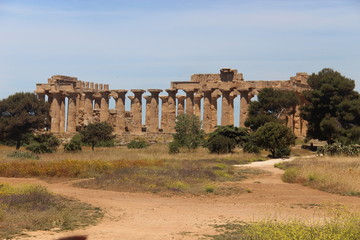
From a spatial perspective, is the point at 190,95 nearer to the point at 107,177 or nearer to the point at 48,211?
the point at 107,177

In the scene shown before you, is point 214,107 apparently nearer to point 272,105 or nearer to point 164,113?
point 164,113

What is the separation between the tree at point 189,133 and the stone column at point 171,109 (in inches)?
481

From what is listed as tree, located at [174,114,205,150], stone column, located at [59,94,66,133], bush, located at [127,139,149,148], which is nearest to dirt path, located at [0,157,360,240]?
tree, located at [174,114,205,150]

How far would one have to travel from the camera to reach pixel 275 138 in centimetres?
4178

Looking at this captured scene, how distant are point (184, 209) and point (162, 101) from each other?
53184 mm

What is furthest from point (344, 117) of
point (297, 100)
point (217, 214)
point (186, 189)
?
point (217, 214)

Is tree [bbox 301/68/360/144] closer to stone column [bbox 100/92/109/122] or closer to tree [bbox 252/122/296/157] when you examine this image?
tree [bbox 252/122/296/157]

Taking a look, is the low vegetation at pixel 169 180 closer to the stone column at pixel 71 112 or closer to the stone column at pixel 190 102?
the stone column at pixel 190 102

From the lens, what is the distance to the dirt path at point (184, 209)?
13250mm

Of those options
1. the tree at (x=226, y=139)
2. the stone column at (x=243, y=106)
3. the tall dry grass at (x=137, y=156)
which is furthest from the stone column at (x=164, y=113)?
the tree at (x=226, y=139)

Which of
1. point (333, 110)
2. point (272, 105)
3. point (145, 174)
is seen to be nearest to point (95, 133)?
point (272, 105)

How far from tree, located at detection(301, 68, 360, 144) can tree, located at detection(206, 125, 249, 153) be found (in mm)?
8141

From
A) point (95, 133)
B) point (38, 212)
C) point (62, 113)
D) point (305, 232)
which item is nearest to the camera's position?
point (305, 232)

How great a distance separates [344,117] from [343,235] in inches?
1561
